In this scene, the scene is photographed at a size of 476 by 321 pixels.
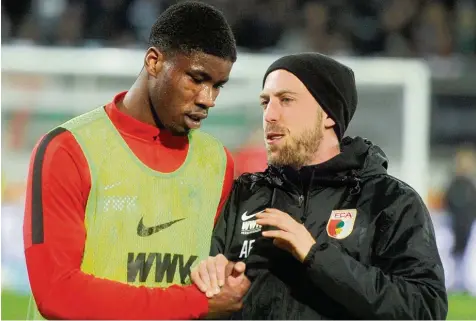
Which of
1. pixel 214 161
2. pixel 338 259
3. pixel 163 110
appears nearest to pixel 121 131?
pixel 163 110

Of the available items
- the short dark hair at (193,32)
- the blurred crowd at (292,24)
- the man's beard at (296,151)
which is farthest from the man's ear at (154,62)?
the blurred crowd at (292,24)

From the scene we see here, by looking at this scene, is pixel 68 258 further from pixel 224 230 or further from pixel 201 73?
pixel 201 73

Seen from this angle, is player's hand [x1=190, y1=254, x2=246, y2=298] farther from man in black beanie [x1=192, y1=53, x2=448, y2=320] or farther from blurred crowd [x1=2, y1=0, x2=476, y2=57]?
blurred crowd [x1=2, y1=0, x2=476, y2=57]

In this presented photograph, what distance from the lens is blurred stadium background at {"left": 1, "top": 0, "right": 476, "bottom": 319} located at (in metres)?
10.8

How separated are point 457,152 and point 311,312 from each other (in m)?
11.1

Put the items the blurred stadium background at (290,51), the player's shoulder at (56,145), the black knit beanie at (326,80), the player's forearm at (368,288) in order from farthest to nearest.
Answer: the blurred stadium background at (290,51) → the black knit beanie at (326,80) → the player's shoulder at (56,145) → the player's forearm at (368,288)

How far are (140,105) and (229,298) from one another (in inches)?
33.4

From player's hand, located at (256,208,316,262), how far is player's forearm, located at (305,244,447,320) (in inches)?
1.4

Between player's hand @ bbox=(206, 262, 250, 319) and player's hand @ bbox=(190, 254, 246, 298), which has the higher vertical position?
player's hand @ bbox=(190, 254, 246, 298)

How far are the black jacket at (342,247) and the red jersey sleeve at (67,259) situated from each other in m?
0.32

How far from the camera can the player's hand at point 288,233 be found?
126 inches

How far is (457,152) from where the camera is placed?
13938 mm

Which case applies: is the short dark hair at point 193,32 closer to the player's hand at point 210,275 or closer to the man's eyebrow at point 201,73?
the man's eyebrow at point 201,73

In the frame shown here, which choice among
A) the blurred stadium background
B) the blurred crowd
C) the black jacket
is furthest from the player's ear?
the blurred crowd
